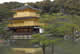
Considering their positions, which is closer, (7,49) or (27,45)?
(27,45)

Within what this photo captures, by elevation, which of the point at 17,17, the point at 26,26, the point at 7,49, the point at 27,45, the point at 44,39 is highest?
the point at 17,17

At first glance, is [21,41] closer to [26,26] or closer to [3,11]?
[26,26]

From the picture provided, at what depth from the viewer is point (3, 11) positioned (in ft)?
67.2

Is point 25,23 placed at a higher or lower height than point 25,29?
higher

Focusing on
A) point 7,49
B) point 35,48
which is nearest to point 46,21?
point 35,48

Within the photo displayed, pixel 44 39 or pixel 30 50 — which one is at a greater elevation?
pixel 44 39

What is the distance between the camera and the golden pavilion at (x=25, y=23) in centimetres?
827

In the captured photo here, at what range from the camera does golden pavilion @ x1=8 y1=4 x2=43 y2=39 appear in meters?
8.27

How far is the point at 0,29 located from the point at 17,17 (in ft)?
14.8

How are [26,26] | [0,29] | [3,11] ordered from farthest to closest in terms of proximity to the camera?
[3,11], [0,29], [26,26]

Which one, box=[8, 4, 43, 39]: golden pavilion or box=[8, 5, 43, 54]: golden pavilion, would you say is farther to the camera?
box=[8, 4, 43, 39]: golden pavilion

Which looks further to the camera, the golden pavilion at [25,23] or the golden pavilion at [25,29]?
the golden pavilion at [25,23]

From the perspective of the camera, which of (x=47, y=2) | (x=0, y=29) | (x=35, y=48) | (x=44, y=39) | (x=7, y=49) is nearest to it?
(x=44, y=39)

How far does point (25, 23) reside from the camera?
8477mm
